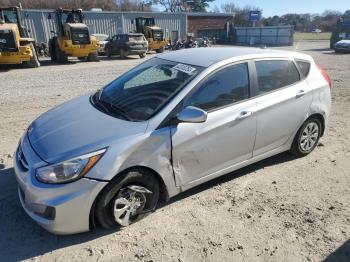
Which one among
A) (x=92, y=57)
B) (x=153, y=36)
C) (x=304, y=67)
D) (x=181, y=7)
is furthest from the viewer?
(x=181, y=7)

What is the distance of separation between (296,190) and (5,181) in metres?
3.62

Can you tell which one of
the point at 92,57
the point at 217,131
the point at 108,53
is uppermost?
the point at 217,131

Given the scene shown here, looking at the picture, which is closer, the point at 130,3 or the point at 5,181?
the point at 5,181

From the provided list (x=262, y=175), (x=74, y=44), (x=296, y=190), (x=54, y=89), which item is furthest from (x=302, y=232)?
(x=74, y=44)

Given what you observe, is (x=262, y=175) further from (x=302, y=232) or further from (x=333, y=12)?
(x=333, y=12)

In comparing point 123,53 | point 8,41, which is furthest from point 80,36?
point 8,41

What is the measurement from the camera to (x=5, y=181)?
166 inches

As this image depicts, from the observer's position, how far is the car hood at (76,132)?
3041 mm

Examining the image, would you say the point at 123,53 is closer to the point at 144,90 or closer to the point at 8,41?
A: the point at 8,41

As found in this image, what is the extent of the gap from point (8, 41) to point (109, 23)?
19.6 meters

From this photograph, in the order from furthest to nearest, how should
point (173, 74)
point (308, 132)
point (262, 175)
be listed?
point (308, 132), point (262, 175), point (173, 74)

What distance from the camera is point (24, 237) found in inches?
127

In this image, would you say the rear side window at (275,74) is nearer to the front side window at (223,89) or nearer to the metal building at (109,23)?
the front side window at (223,89)

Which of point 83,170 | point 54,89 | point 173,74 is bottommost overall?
point 54,89
